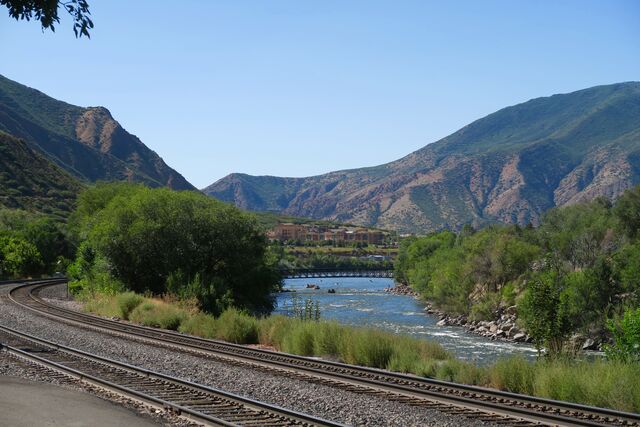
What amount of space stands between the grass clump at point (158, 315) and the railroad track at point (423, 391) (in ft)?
16.7

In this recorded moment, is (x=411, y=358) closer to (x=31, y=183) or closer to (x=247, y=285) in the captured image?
(x=247, y=285)

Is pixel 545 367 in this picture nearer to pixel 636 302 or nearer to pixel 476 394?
pixel 476 394

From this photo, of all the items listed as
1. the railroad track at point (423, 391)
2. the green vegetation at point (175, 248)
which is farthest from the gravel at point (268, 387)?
the green vegetation at point (175, 248)

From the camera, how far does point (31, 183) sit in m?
146

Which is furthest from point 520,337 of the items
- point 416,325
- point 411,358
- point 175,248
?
point 411,358

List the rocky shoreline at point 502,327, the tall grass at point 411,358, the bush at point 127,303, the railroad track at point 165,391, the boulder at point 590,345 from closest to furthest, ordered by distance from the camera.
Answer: the railroad track at point 165,391 < the tall grass at point 411,358 < the bush at point 127,303 < the boulder at point 590,345 < the rocky shoreline at point 502,327

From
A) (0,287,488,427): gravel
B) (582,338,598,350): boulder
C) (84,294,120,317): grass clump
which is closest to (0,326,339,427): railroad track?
(0,287,488,427): gravel

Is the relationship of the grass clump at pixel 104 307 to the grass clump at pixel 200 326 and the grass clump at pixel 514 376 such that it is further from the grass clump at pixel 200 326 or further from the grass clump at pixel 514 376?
the grass clump at pixel 514 376

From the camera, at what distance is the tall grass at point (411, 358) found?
1389 centimetres

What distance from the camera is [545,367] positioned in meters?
15.4

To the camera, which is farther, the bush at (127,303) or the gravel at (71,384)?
the bush at (127,303)

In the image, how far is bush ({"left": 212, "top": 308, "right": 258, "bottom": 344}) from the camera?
24500mm

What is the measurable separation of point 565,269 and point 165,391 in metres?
54.7

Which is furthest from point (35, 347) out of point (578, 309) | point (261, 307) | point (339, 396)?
point (578, 309)
